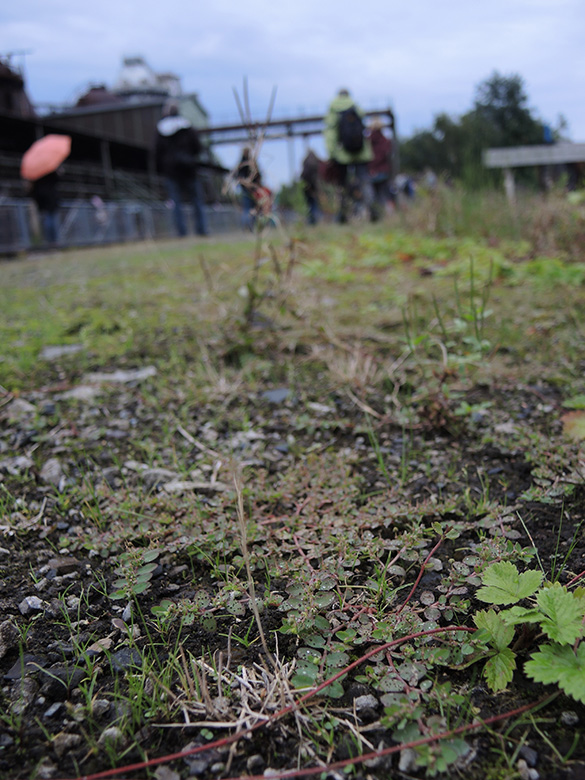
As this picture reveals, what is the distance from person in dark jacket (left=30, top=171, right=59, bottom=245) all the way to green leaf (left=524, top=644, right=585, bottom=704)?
11596 mm

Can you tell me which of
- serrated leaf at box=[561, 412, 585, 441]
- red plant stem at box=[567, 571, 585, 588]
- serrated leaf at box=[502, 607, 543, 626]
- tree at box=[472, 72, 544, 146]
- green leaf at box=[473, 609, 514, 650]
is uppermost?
tree at box=[472, 72, 544, 146]

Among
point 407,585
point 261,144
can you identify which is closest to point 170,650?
point 407,585

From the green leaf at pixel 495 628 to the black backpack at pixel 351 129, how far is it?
395 inches

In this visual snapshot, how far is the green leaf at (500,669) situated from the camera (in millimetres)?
990

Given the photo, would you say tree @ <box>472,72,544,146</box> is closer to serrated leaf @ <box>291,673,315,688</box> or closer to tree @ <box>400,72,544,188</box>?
Answer: tree @ <box>400,72,544,188</box>

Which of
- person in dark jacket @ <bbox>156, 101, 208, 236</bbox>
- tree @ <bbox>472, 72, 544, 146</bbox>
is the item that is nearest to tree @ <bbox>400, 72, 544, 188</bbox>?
tree @ <bbox>472, 72, 544, 146</bbox>

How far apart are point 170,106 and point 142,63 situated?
A: 42.9 metres

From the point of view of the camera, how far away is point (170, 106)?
11.1 meters

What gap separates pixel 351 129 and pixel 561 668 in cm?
1026

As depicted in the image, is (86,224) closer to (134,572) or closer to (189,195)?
(189,195)

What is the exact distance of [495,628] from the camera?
3.50ft

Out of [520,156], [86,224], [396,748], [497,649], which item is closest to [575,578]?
[497,649]

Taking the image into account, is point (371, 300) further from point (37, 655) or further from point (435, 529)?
point (37, 655)

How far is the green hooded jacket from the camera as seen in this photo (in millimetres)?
10141
